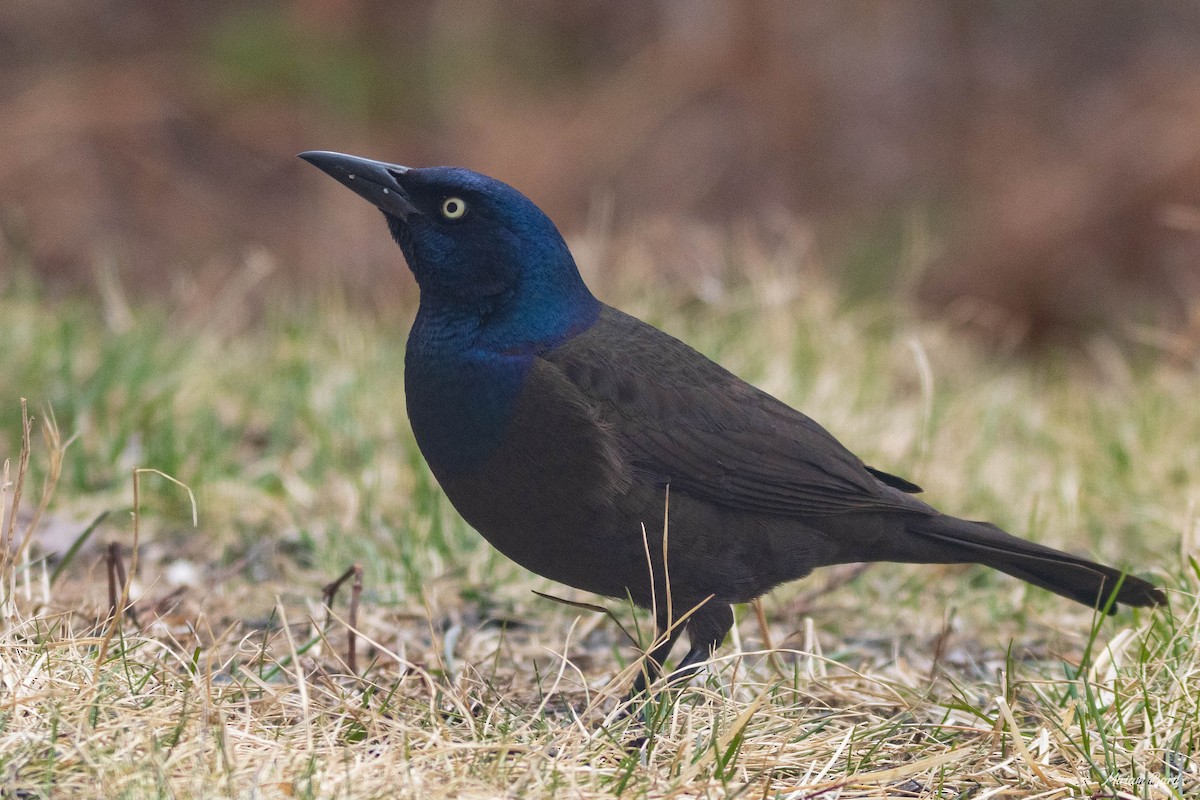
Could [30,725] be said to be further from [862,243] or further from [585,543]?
[862,243]

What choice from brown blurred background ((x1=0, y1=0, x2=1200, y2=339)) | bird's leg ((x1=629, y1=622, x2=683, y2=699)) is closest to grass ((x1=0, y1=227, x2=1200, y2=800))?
bird's leg ((x1=629, y1=622, x2=683, y2=699))

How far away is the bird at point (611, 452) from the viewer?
10.0 feet

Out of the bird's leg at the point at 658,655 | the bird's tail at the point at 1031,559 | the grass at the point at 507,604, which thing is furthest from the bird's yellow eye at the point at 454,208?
the bird's tail at the point at 1031,559

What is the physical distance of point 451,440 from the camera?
308cm

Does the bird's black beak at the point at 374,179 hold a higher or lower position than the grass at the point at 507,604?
higher

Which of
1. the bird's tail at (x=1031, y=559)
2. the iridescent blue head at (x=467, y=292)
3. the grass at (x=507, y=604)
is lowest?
the grass at (x=507, y=604)

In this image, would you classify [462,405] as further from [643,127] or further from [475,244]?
[643,127]

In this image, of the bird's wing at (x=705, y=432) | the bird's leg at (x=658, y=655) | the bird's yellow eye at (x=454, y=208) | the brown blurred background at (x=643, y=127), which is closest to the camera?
the bird's leg at (x=658, y=655)

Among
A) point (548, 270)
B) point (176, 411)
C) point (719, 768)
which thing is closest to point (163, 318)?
point (176, 411)

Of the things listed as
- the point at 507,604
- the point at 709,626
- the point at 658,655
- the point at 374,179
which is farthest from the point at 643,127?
the point at 658,655

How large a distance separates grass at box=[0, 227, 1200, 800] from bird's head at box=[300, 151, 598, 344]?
801 mm

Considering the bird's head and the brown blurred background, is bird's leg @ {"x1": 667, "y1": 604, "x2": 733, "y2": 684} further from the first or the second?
the brown blurred background

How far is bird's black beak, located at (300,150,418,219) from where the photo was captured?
3.37m

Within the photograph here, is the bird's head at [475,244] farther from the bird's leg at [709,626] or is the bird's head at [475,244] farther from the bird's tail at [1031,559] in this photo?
the bird's tail at [1031,559]
